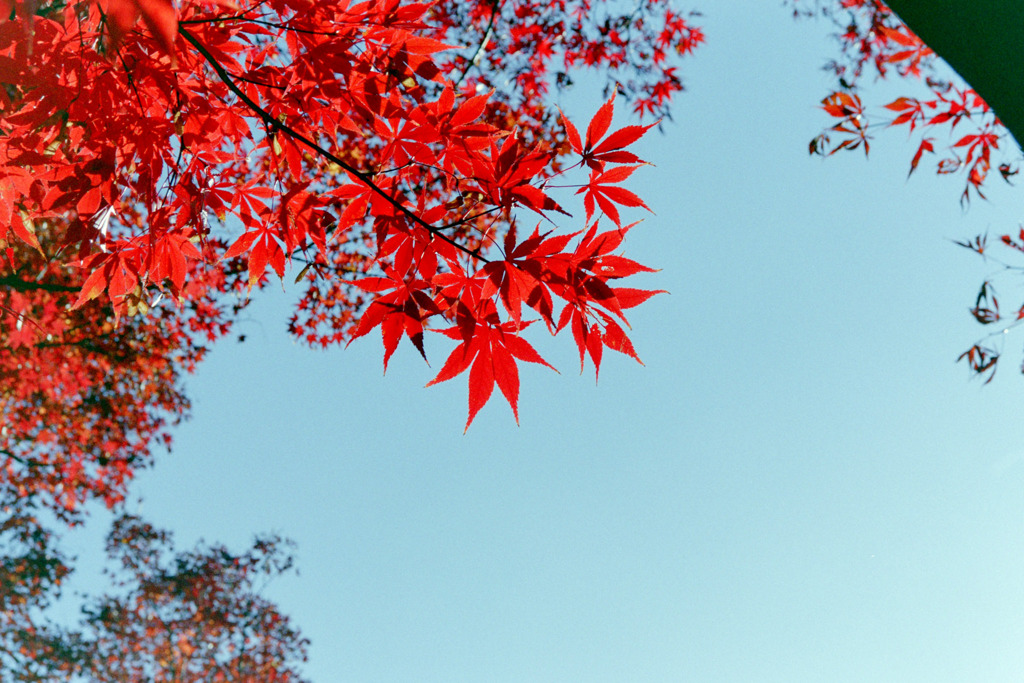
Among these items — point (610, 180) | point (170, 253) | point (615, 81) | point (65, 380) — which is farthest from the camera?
point (65, 380)

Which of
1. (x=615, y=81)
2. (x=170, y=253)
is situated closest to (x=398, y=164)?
(x=170, y=253)

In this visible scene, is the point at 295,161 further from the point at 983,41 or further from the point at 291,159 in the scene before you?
the point at 983,41

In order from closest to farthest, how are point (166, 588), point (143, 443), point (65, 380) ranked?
point (65, 380) < point (143, 443) < point (166, 588)

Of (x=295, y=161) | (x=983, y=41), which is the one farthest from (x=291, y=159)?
(x=983, y=41)

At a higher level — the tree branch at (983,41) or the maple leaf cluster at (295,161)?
the maple leaf cluster at (295,161)

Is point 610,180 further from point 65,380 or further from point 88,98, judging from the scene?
point 65,380

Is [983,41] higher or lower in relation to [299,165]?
lower

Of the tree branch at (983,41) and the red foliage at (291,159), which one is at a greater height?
the red foliage at (291,159)

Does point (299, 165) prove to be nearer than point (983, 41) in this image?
No

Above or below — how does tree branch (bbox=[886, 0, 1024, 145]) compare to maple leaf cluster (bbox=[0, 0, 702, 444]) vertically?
below

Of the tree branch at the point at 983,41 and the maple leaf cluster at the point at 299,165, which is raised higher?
the maple leaf cluster at the point at 299,165

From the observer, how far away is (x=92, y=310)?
9.28m

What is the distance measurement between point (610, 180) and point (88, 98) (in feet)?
6.42

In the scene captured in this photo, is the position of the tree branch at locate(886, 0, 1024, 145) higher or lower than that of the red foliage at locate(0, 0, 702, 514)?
lower
